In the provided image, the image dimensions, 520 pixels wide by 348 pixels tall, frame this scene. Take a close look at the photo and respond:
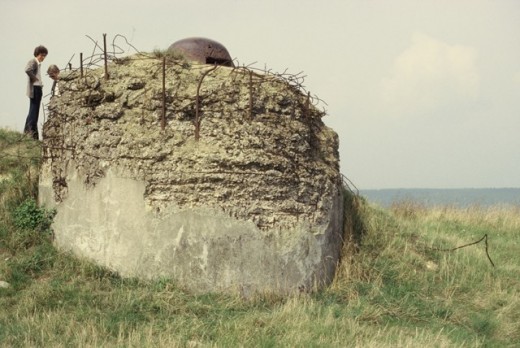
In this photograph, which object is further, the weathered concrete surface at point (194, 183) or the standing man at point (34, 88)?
the standing man at point (34, 88)

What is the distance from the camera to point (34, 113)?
1040cm

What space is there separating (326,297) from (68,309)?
3018 millimetres

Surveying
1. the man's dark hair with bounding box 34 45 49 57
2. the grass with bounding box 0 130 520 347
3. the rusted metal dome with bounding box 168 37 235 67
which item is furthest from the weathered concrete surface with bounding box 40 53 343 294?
the man's dark hair with bounding box 34 45 49 57

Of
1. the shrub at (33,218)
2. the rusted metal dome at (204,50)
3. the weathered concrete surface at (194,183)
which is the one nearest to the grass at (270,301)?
the shrub at (33,218)

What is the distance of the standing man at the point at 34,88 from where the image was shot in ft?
33.2

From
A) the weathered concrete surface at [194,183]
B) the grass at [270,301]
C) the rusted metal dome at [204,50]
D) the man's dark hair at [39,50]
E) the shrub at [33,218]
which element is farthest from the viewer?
the man's dark hair at [39,50]

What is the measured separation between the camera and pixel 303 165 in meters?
7.81

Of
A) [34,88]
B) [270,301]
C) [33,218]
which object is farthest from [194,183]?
[34,88]

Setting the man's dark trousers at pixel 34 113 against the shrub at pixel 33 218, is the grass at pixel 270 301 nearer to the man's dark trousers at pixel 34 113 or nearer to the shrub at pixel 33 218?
the shrub at pixel 33 218

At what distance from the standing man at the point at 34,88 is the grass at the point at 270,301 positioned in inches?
17.9

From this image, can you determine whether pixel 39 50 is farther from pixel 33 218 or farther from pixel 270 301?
pixel 270 301

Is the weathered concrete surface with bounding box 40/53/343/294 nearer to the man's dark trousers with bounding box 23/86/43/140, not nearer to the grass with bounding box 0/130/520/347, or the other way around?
the grass with bounding box 0/130/520/347

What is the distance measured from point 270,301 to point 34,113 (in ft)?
18.6

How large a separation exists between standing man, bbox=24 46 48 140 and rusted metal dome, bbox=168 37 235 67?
260 centimetres
